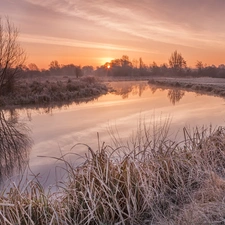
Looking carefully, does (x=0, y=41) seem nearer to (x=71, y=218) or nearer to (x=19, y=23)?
(x=19, y=23)

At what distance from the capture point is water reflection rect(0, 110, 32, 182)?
15.5 ft

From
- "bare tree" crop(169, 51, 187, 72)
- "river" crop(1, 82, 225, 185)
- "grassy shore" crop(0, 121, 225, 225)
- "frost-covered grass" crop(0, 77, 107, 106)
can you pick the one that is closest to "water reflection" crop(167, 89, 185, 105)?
"river" crop(1, 82, 225, 185)

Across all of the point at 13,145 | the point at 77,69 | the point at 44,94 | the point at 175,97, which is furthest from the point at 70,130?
the point at 77,69

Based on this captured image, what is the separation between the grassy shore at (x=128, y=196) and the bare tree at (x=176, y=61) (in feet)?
189

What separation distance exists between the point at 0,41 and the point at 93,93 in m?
7.68

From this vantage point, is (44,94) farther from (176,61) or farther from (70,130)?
(176,61)

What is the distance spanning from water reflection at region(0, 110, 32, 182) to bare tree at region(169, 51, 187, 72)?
53.8 meters

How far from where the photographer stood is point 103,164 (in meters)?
3.20

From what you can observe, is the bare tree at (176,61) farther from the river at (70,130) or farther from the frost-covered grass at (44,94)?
the river at (70,130)

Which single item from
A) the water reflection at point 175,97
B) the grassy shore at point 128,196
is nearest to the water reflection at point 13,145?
the grassy shore at point 128,196

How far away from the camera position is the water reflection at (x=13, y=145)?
186 inches

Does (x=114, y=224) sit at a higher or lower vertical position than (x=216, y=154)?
lower

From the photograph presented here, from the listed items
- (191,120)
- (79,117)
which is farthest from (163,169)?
(79,117)

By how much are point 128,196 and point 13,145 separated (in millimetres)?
4345
